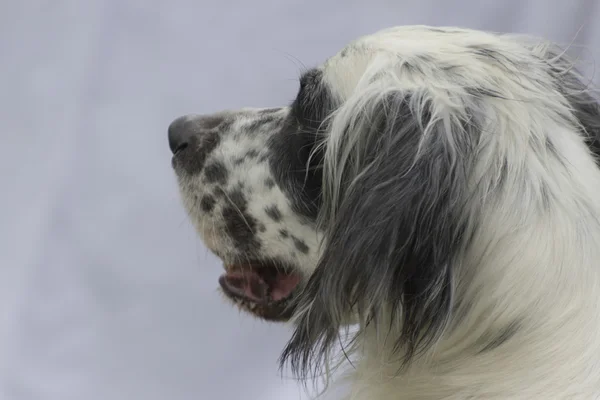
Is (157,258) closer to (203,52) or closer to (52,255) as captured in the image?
(52,255)

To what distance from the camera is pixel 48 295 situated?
5.74ft

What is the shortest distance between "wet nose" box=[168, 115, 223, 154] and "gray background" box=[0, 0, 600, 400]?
0.51 metres

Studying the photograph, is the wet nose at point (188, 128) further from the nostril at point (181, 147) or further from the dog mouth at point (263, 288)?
the dog mouth at point (263, 288)

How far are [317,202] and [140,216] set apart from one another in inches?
33.9

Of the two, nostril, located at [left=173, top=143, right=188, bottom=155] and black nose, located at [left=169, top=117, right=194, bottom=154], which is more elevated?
black nose, located at [left=169, top=117, right=194, bottom=154]

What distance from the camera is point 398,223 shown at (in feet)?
2.88

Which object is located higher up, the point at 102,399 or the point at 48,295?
the point at 48,295

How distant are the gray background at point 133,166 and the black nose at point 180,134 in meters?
0.52

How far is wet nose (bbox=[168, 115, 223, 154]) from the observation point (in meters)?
1.25

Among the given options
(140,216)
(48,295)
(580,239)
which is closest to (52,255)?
(48,295)

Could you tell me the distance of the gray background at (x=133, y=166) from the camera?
1719mm

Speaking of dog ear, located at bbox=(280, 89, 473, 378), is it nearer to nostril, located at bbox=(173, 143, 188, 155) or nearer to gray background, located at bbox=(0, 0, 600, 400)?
nostril, located at bbox=(173, 143, 188, 155)

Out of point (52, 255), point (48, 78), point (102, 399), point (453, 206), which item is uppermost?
point (453, 206)

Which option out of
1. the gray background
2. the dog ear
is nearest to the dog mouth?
the dog ear
